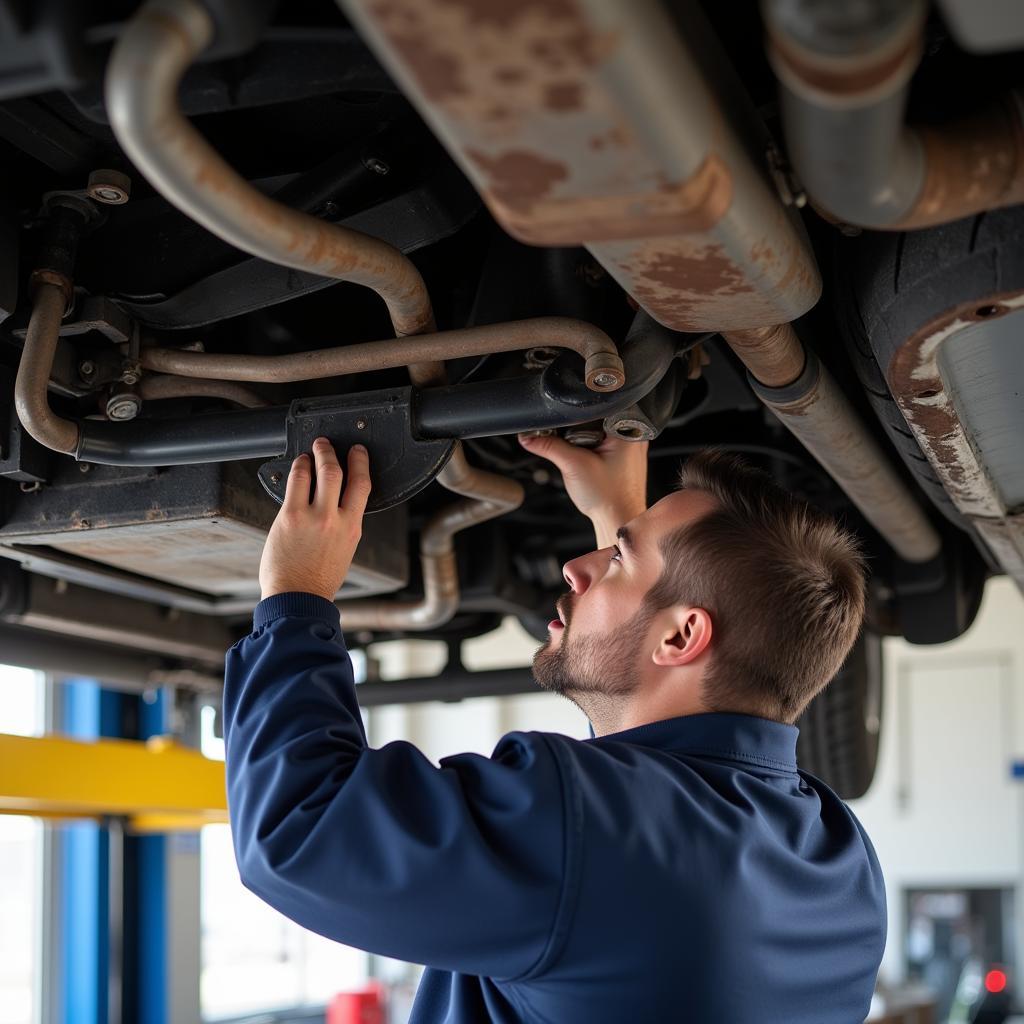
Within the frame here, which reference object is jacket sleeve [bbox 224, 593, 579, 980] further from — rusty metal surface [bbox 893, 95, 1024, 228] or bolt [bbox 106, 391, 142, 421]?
rusty metal surface [bbox 893, 95, 1024, 228]

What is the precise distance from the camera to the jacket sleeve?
110 centimetres

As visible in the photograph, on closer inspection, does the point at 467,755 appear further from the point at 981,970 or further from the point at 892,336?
the point at 981,970

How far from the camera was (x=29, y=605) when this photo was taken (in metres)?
1.99

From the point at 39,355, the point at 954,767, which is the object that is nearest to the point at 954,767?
the point at 954,767

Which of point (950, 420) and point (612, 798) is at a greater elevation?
point (950, 420)

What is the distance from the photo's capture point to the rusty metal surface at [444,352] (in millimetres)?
1240

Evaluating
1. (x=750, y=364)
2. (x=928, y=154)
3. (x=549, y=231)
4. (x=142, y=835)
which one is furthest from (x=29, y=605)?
(x=142, y=835)

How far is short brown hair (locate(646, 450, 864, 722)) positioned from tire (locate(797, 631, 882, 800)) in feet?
3.36

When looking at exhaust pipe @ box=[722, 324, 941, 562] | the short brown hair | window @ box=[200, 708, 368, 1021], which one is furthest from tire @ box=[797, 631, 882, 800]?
window @ box=[200, 708, 368, 1021]

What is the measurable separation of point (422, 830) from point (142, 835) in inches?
197

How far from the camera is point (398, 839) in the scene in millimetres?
1105

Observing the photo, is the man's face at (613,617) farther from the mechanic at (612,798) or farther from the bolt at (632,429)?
the bolt at (632,429)

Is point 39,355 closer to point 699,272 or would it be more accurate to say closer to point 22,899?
point 699,272

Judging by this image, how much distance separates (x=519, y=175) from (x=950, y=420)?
2.18 ft
